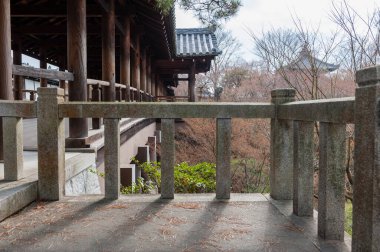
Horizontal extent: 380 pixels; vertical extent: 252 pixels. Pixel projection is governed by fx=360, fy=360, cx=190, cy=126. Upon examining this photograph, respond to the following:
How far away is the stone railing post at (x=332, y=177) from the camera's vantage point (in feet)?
6.76

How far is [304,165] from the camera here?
2.53 m

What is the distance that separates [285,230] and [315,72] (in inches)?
198

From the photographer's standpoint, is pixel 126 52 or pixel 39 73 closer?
pixel 39 73

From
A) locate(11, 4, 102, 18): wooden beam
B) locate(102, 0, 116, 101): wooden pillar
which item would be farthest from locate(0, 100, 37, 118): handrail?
locate(11, 4, 102, 18): wooden beam

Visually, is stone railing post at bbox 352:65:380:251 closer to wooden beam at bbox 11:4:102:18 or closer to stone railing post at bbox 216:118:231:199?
stone railing post at bbox 216:118:231:199

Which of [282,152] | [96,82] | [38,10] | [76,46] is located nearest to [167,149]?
[282,152]

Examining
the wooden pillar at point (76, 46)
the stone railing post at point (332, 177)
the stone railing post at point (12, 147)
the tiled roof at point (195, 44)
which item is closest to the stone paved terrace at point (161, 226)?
the stone railing post at point (332, 177)

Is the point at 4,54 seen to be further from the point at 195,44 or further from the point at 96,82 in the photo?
the point at 195,44

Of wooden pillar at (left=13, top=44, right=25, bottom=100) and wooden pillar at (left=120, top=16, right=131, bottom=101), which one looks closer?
wooden pillar at (left=120, top=16, right=131, bottom=101)

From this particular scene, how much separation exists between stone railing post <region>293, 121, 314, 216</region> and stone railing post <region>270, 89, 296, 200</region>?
430 millimetres

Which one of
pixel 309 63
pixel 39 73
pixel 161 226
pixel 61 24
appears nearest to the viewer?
pixel 161 226

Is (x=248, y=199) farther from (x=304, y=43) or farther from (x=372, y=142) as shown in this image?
(x=304, y=43)

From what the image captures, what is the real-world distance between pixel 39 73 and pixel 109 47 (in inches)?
114

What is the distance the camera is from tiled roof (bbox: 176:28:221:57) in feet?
45.1
